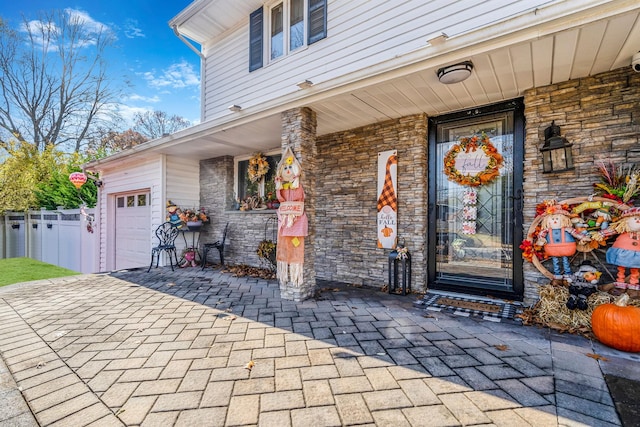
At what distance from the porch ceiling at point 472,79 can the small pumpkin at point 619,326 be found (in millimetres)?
2110

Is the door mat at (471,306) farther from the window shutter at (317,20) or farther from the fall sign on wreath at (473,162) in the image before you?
the window shutter at (317,20)

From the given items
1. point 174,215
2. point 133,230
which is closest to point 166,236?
point 174,215

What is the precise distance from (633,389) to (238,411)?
7.77 feet

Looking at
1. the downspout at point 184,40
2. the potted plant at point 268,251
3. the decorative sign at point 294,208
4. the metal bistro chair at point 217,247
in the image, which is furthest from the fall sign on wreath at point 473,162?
the downspout at point 184,40

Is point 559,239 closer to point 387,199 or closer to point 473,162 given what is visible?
point 473,162

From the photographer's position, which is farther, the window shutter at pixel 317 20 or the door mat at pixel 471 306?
the window shutter at pixel 317 20

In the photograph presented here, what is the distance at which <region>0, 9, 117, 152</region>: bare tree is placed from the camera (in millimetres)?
12297

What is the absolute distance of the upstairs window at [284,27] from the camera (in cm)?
445

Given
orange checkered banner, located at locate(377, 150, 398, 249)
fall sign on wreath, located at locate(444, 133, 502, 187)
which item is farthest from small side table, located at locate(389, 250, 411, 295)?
fall sign on wreath, located at locate(444, 133, 502, 187)

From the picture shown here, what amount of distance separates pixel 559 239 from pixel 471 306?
3.77 ft

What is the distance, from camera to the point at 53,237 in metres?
9.30

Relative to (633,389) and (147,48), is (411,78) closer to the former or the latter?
(633,389)

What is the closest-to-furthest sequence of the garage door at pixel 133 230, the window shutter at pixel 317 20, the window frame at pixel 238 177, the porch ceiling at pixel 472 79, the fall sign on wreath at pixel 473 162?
the porch ceiling at pixel 472 79 < the fall sign on wreath at pixel 473 162 < the window shutter at pixel 317 20 < the window frame at pixel 238 177 < the garage door at pixel 133 230

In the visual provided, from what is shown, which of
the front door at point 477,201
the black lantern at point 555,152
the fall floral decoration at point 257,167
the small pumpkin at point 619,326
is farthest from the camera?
the fall floral decoration at point 257,167
